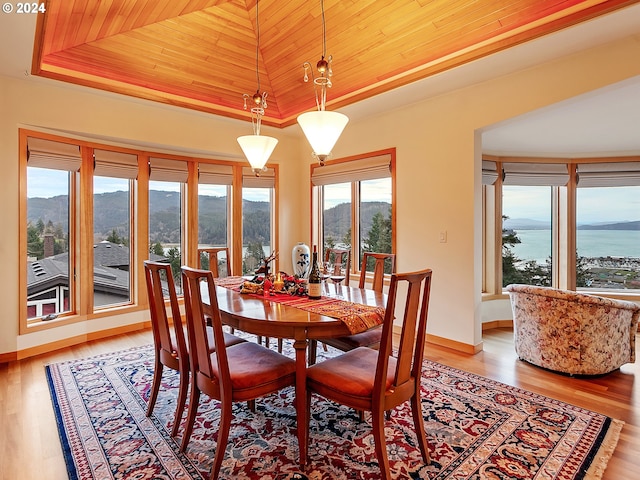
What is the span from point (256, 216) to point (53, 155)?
8.43 ft

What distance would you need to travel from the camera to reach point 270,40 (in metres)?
3.72

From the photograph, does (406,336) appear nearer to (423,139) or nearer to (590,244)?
(423,139)

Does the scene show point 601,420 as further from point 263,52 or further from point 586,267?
point 263,52

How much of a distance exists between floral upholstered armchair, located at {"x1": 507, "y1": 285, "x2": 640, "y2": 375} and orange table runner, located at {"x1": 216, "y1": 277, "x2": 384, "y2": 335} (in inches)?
74.0

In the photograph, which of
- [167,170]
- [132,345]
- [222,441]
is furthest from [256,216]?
[222,441]

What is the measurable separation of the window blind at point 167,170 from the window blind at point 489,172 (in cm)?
397

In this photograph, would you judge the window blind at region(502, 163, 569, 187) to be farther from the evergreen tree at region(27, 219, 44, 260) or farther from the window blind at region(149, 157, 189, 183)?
the evergreen tree at region(27, 219, 44, 260)

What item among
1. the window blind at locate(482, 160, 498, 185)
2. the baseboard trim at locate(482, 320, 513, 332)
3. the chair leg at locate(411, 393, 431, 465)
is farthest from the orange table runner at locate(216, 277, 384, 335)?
the window blind at locate(482, 160, 498, 185)

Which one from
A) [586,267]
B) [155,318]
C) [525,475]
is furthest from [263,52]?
[586,267]

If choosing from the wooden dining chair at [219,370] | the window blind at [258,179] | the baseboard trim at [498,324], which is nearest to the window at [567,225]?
the baseboard trim at [498,324]

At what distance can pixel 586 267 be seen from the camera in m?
5.21

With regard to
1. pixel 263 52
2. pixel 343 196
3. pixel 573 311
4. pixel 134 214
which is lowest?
pixel 573 311

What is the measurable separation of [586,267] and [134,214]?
6230 millimetres

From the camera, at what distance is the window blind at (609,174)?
4988mm
